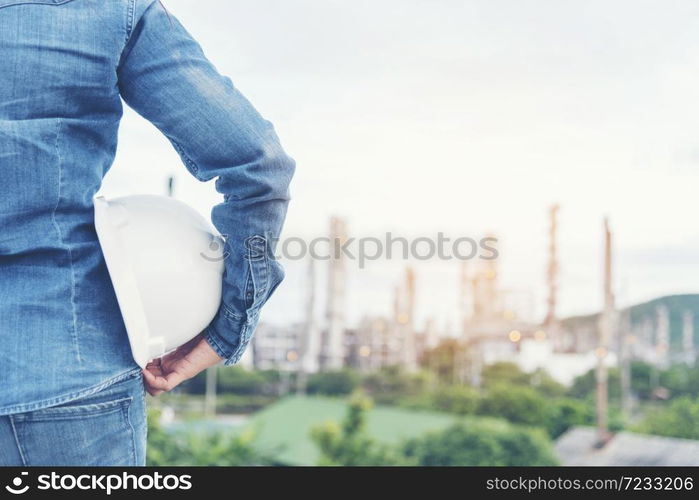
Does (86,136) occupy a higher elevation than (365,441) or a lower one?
higher

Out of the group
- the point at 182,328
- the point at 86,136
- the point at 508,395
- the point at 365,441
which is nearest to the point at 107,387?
the point at 182,328

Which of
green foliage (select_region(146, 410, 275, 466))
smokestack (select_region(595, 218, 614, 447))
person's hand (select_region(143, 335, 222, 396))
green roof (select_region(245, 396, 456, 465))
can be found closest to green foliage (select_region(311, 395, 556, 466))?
green roof (select_region(245, 396, 456, 465))

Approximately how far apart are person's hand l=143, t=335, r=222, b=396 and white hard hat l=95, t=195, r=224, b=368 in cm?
4

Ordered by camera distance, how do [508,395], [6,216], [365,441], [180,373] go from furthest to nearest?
[508,395], [365,441], [180,373], [6,216]

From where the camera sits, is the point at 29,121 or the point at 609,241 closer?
the point at 29,121

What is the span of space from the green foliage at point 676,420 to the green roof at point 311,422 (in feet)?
10.5

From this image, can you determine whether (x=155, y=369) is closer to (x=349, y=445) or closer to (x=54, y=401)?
(x=54, y=401)

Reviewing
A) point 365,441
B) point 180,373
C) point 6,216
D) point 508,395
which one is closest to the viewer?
point 6,216

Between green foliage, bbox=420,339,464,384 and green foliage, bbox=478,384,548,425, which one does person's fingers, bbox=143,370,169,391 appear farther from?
green foliage, bbox=478,384,548,425

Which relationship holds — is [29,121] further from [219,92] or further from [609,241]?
[609,241]

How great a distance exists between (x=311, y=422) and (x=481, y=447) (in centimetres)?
282

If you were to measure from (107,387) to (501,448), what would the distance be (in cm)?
1260

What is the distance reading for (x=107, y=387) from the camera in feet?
2.52

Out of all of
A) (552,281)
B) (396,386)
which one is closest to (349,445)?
(396,386)
